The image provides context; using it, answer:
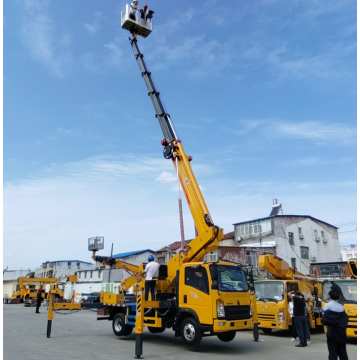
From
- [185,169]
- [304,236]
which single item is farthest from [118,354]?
[304,236]

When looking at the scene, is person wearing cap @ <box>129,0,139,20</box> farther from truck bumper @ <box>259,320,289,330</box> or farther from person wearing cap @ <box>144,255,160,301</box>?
truck bumper @ <box>259,320,289,330</box>

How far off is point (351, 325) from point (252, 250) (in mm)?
24464

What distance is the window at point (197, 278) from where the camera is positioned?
32.3 feet

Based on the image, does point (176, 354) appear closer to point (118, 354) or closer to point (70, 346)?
point (118, 354)

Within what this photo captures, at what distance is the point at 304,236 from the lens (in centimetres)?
3950

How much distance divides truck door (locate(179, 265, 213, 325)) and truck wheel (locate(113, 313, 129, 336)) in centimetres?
309

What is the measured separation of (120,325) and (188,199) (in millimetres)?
5168

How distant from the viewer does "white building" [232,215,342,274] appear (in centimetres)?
3703

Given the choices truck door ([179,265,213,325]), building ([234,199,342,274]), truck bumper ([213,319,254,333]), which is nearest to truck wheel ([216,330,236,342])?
truck bumper ([213,319,254,333])

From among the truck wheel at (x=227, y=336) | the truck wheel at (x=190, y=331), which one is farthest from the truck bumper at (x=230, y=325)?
the truck wheel at (x=227, y=336)

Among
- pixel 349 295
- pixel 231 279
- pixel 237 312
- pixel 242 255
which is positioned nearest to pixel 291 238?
pixel 242 255

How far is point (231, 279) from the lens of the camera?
1029 centimetres

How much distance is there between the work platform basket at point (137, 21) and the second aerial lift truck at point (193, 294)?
585 cm

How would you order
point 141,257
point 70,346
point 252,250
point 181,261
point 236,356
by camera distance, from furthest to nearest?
point 141,257, point 252,250, point 181,261, point 70,346, point 236,356
